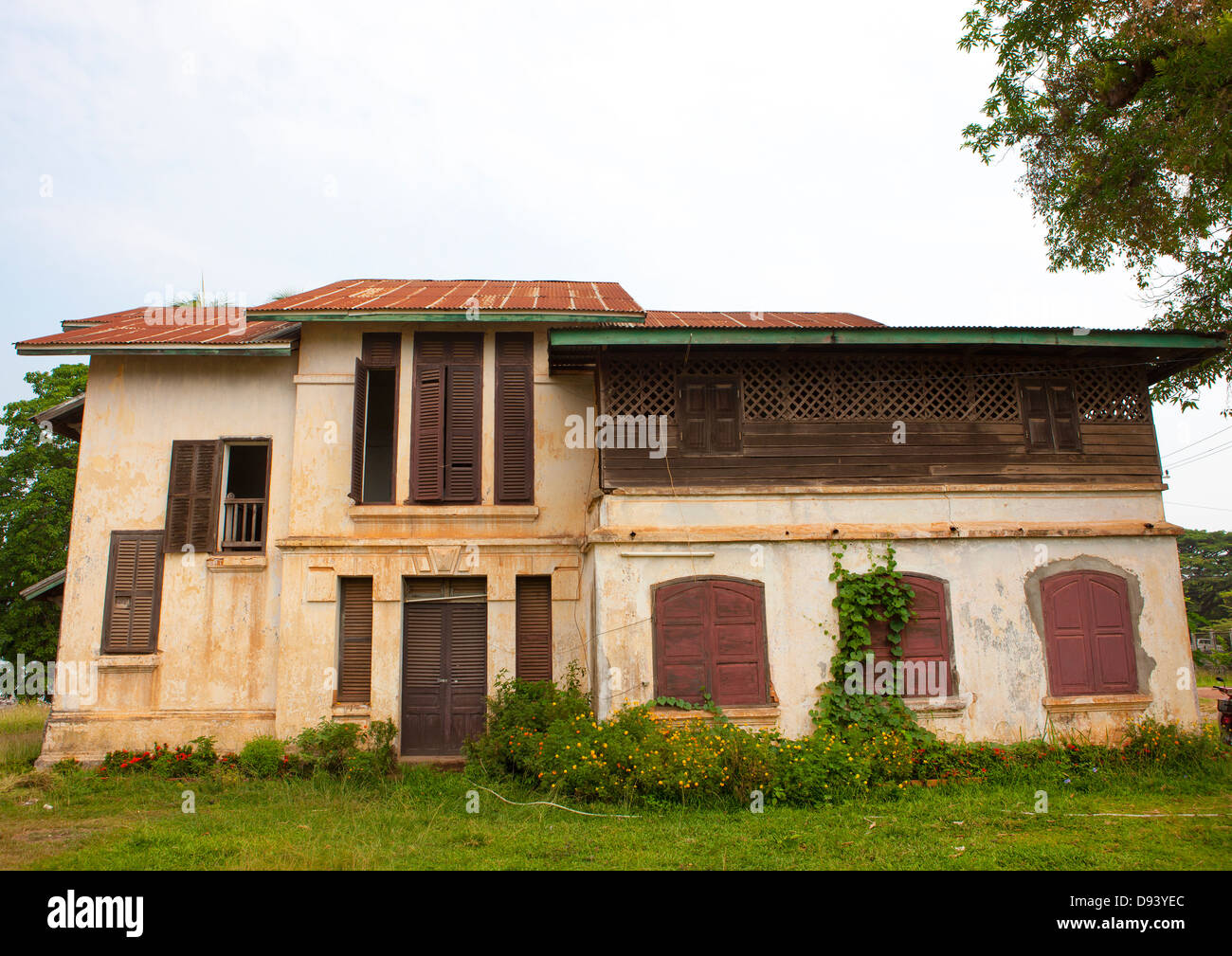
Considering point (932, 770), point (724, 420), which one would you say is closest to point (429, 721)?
point (724, 420)

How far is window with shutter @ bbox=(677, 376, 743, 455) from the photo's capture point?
9820mm

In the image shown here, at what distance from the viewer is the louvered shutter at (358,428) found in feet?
35.1

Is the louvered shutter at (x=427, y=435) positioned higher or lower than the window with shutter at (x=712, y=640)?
higher

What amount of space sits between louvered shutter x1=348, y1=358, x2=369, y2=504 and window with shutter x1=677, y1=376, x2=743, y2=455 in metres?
4.46

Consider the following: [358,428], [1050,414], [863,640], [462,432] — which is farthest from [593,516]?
[1050,414]

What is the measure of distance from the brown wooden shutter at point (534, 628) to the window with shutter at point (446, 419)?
58.8 inches

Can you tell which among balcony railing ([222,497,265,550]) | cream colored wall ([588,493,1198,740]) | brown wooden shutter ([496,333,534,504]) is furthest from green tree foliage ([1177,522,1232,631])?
Answer: balcony railing ([222,497,265,550])

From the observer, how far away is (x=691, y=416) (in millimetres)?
9898

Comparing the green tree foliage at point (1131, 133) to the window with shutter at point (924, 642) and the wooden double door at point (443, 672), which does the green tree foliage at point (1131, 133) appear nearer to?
the window with shutter at point (924, 642)

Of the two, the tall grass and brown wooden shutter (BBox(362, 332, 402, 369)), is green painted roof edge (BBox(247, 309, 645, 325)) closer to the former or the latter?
brown wooden shutter (BBox(362, 332, 402, 369))

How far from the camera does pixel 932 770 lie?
8.67 metres

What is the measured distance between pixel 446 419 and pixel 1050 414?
8.16 metres

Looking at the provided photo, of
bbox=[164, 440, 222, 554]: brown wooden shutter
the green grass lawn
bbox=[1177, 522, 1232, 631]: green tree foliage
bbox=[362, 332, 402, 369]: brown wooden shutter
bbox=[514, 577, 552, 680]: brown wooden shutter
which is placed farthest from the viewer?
bbox=[1177, 522, 1232, 631]: green tree foliage

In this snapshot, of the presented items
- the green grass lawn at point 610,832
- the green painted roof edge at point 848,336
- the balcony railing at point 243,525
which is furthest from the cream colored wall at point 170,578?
the green painted roof edge at point 848,336
